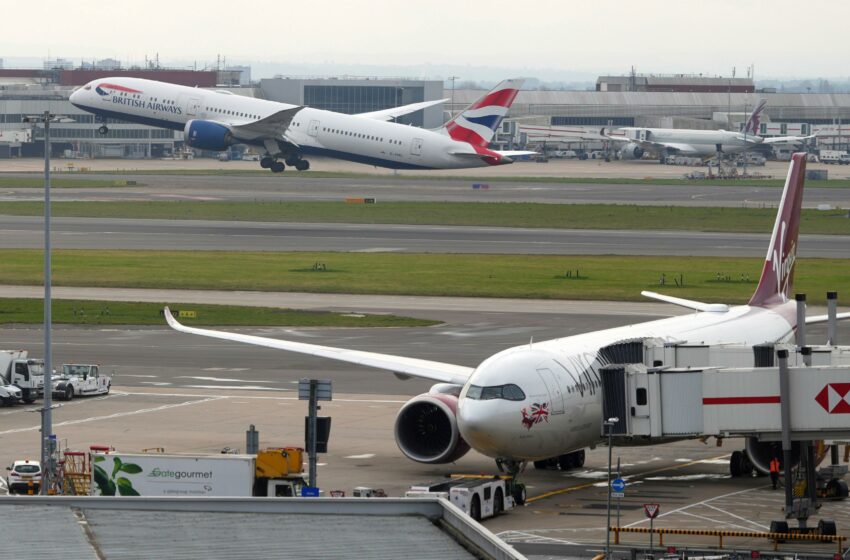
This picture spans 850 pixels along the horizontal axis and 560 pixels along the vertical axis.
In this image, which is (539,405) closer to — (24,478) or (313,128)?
(24,478)

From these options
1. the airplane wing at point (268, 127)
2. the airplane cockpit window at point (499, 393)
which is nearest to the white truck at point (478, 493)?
the airplane cockpit window at point (499, 393)

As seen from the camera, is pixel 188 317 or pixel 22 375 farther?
pixel 188 317

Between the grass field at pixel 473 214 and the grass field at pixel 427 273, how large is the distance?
3203 centimetres

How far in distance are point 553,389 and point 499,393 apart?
1630 millimetres

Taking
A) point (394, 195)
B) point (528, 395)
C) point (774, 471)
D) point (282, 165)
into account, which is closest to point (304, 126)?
point (282, 165)

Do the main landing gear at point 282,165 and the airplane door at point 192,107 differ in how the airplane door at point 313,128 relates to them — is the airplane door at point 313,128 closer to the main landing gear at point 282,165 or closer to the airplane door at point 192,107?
the main landing gear at point 282,165

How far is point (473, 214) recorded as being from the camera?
161000 millimetres

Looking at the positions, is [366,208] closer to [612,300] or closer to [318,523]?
[612,300]

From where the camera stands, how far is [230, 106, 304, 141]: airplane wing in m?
160

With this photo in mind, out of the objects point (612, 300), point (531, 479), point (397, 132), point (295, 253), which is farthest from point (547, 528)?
point (397, 132)

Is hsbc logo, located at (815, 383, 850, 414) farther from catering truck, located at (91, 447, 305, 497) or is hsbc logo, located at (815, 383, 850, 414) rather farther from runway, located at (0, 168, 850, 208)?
runway, located at (0, 168, 850, 208)

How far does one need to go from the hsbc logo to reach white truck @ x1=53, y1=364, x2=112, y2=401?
113 feet

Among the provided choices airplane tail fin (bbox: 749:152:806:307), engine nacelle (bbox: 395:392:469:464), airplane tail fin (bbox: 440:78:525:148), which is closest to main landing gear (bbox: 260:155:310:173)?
airplane tail fin (bbox: 440:78:525:148)

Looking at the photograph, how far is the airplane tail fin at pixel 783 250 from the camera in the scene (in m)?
61.7
